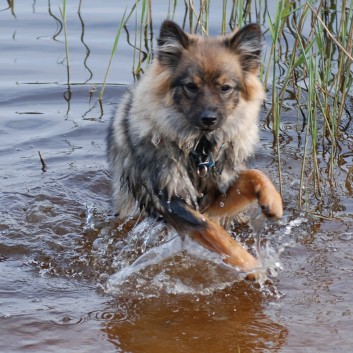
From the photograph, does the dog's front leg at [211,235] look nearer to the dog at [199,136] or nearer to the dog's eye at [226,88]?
the dog at [199,136]

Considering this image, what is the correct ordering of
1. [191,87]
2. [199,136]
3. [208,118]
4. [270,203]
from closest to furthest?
[208,118], [191,87], [270,203], [199,136]

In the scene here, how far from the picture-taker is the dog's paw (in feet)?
15.2


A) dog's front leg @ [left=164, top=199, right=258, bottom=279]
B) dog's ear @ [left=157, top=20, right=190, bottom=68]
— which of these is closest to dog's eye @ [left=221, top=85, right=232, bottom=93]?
dog's ear @ [left=157, top=20, right=190, bottom=68]

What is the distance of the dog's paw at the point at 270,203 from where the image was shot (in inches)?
182

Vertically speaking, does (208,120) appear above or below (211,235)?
above

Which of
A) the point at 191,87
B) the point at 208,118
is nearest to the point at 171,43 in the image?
the point at 191,87

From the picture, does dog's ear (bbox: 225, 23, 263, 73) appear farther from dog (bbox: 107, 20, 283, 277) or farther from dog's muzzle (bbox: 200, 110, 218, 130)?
dog's muzzle (bbox: 200, 110, 218, 130)

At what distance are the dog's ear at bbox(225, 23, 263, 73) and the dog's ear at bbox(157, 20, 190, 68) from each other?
27 cm

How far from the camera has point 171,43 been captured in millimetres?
4570

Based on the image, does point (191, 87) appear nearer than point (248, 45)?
Yes

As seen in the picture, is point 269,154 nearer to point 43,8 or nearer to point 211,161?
point 211,161

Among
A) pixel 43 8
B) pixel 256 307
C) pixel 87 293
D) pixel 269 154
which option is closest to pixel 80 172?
pixel 269 154

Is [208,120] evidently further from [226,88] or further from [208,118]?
[226,88]

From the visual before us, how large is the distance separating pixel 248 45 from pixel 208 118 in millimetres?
558
